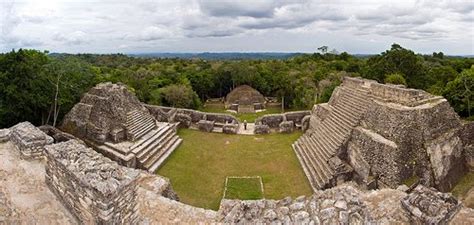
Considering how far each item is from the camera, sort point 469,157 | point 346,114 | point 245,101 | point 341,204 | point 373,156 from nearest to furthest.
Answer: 1. point 341,204
2. point 373,156
3. point 469,157
4. point 346,114
5. point 245,101

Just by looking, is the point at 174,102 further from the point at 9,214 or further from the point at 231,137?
the point at 9,214

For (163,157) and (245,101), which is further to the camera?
(245,101)

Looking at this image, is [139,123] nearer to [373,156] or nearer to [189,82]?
[373,156]

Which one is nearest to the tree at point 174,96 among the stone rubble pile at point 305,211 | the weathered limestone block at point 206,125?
the weathered limestone block at point 206,125

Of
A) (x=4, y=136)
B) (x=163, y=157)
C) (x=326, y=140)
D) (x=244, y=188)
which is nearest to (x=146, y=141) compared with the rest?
(x=163, y=157)

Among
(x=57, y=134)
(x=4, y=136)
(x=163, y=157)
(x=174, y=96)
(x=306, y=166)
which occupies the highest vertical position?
(x=4, y=136)

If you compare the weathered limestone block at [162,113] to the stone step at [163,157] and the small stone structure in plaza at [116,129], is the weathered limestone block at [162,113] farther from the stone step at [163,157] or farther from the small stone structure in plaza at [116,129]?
the stone step at [163,157]

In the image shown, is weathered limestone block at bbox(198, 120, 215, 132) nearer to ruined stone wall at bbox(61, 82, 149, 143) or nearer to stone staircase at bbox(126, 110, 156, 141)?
stone staircase at bbox(126, 110, 156, 141)
